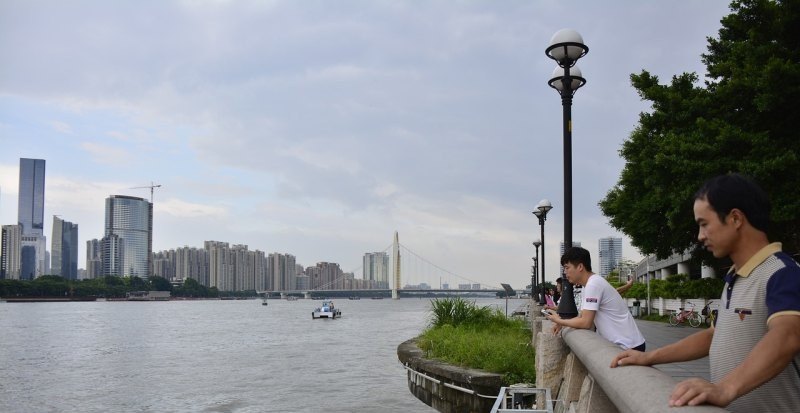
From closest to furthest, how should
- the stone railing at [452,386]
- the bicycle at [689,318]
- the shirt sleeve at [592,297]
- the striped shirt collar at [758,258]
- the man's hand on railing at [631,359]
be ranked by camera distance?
the striped shirt collar at [758,258] < the man's hand on railing at [631,359] < the shirt sleeve at [592,297] < the stone railing at [452,386] < the bicycle at [689,318]

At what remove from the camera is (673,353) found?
2.62 m

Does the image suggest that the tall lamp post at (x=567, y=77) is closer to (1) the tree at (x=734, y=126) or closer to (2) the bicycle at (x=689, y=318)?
(1) the tree at (x=734, y=126)

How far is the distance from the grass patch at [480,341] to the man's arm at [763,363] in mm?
9996

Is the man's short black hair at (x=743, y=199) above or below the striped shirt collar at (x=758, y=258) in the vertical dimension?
above

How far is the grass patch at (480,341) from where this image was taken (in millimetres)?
12305

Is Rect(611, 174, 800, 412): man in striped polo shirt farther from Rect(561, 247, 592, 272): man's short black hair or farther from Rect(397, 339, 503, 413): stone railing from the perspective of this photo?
Rect(397, 339, 503, 413): stone railing

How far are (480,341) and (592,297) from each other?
10197 mm

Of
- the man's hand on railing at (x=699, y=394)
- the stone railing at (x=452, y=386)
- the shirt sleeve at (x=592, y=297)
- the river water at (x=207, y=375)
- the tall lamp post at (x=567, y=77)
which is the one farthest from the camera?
the river water at (x=207, y=375)

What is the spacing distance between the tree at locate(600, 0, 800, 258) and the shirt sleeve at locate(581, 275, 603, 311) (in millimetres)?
13017

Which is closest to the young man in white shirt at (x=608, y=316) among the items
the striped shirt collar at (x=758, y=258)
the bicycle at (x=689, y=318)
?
the striped shirt collar at (x=758, y=258)

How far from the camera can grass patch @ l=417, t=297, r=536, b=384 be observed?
12305mm

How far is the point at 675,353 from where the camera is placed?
2615mm

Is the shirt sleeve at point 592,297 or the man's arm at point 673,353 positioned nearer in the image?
the man's arm at point 673,353

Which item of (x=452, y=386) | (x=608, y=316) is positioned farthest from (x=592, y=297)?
(x=452, y=386)
